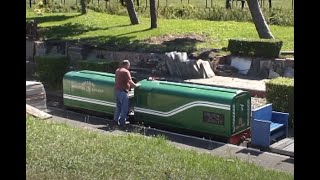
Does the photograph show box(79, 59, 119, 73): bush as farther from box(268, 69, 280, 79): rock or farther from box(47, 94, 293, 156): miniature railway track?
box(268, 69, 280, 79): rock

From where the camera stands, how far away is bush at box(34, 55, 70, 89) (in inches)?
806

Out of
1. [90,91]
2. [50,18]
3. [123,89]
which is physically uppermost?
[50,18]

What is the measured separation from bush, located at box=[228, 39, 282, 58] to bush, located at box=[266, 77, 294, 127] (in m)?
5.30

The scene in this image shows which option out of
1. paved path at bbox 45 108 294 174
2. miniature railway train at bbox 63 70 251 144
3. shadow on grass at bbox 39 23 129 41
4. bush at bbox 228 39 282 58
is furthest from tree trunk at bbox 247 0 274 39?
shadow on grass at bbox 39 23 129 41

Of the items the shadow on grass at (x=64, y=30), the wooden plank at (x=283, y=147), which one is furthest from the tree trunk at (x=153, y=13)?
the wooden plank at (x=283, y=147)

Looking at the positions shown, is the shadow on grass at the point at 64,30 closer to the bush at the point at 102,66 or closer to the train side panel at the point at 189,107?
the bush at the point at 102,66

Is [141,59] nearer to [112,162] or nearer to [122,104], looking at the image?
[122,104]

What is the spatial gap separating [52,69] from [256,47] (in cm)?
780

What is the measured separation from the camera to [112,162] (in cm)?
762

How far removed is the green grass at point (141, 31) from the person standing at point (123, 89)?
7825 mm

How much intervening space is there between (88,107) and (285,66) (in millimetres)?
7411

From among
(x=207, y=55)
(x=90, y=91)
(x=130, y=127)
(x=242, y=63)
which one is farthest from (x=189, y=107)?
(x=207, y=55)

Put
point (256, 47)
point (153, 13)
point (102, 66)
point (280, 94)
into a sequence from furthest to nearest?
point (153, 13)
point (256, 47)
point (102, 66)
point (280, 94)

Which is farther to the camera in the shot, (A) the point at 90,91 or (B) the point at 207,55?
(B) the point at 207,55
